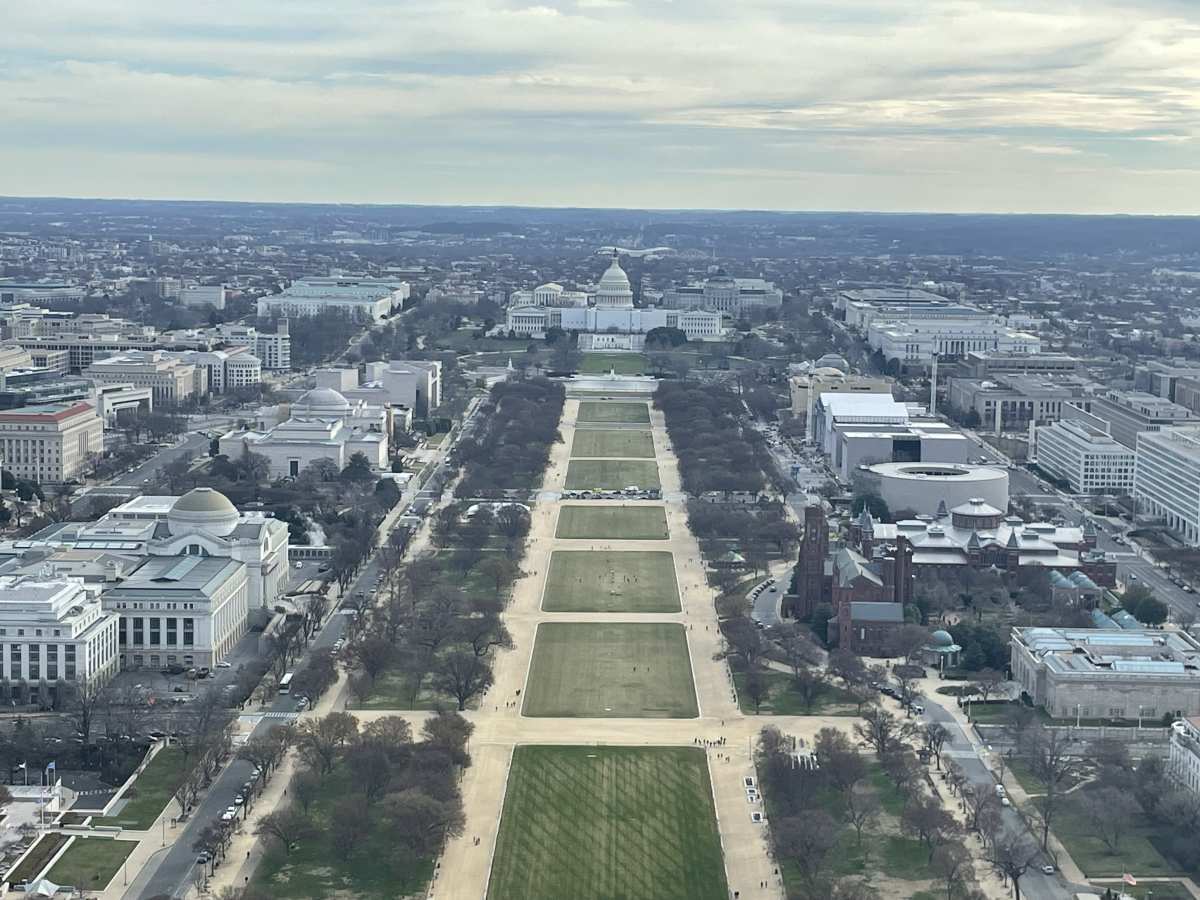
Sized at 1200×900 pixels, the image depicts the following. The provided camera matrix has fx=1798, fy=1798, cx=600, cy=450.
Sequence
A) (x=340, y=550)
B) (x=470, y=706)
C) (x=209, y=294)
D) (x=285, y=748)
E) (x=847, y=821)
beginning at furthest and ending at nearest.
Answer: (x=209, y=294)
(x=340, y=550)
(x=470, y=706)
(x=285, y=748)
(x=847, y=821)

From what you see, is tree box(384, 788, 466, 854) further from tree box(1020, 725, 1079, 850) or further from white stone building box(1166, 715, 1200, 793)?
white stone building box(1166, 715, 1200, 793)

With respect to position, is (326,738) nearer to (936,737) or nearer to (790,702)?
(790,702)

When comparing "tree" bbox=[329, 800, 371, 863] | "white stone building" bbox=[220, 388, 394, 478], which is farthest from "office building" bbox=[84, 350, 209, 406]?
"tree" bbox=[329, 800, 371, 863]

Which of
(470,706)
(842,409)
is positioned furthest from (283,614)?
(842,409)

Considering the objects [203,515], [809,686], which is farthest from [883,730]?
[203,515]

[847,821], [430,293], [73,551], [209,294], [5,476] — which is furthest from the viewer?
[430,293]

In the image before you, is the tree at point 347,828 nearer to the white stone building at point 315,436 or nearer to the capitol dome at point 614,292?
the white stone building at point 315,436

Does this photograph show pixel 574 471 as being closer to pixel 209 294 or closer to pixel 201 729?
pixel 201 729
